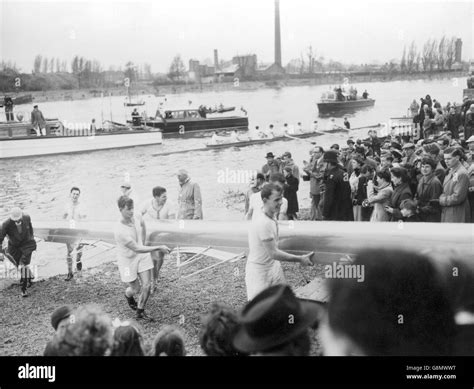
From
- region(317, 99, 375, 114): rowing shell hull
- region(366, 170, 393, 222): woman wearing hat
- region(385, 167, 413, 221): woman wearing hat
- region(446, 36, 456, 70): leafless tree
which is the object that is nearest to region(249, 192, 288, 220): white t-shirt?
region(366, 170, 393, 222): woman wearing hat

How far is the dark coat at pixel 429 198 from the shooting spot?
345 cm

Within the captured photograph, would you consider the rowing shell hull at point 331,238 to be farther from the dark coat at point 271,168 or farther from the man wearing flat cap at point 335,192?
the dark coat at point 271,168

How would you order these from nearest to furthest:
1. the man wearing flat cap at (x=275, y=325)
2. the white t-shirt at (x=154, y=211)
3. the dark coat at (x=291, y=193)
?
the man wearing flat cap at (x=275, y=325)
the dark coat at (x=291, y=193)
the white t-shirt at (x=154, y=211)

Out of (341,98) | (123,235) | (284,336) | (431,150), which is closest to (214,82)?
(341,98)

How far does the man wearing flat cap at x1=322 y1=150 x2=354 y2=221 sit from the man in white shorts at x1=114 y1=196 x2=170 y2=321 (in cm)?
105

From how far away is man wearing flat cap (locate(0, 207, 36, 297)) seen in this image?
379cm

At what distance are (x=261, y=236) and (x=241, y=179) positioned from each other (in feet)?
1.47

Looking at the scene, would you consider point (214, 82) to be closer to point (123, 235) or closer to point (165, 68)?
point (165, 68)

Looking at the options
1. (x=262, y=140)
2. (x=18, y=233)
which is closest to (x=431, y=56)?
(x=262, y=140)

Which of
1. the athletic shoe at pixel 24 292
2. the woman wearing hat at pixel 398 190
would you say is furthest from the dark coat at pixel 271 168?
the athletic shoe at pixel 24 292

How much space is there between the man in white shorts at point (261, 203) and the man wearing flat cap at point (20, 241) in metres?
1.43

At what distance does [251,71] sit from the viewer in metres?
3.92

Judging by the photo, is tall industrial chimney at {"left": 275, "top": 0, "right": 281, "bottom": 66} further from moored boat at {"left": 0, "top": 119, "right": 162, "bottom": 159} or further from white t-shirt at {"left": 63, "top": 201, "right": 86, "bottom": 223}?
white t-shirt at {"left": 63, "top": 201, "right": 86, "bottom": 223}

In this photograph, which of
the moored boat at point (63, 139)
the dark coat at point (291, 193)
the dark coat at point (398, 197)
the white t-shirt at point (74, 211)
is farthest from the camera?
the moored boat at point (63, 139)
